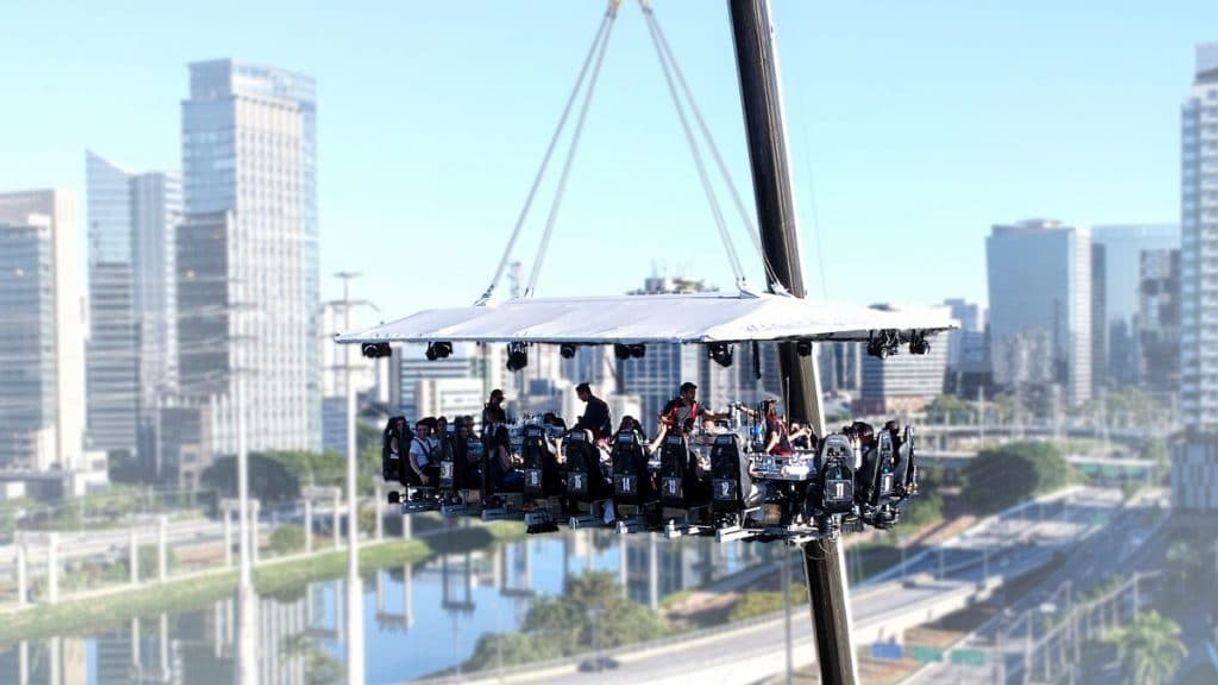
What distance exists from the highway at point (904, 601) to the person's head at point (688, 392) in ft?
167

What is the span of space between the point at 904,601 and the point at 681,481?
6240 centimetres

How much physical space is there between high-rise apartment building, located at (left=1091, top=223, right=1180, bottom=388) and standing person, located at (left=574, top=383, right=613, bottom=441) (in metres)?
78.1

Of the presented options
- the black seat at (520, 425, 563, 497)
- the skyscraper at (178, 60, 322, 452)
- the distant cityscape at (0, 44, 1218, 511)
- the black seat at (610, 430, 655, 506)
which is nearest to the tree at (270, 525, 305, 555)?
the distant cityscape at (0, 44, 1218, 511)

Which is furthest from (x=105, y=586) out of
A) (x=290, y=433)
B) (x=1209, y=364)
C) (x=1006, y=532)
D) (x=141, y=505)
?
(x=1209, y=364)

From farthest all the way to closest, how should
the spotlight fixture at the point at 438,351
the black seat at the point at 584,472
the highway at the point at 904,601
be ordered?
the highway at the point at 904,601 → the spotlight fixture at the point at 438,351 → the black seat at the point at 584,472

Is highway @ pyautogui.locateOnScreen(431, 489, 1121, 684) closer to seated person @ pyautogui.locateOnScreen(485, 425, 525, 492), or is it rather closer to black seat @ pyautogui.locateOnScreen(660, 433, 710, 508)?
seated person @ pyautogui.locateOnScreen(485, 425, 525, 492)

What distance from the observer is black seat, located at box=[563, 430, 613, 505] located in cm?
1083

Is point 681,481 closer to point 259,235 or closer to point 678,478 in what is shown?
point 678,478

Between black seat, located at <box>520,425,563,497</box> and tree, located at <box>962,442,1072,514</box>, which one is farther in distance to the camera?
tree, located at <box>962,442,1072,514</box>

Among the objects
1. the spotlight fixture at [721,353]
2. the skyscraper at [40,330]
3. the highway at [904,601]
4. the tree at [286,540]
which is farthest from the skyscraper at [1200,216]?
the spotlight fixture at [721,353]

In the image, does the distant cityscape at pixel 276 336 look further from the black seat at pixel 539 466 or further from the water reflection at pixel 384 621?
the black seat at pixel 539 466

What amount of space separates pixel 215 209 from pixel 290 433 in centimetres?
1859

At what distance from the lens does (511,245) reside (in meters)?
13.3

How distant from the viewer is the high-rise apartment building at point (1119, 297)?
283 ft
